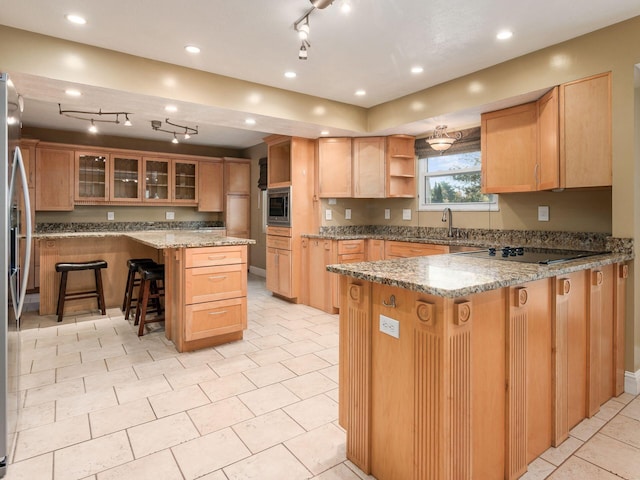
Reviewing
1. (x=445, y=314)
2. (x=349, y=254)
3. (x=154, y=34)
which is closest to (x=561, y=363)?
(x=445, y=314)

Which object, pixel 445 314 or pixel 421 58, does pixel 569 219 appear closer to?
pixel 421 58

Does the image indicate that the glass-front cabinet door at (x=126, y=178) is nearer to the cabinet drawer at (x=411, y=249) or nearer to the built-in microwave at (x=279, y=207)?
the built-in microwave at (x=279, y=207)

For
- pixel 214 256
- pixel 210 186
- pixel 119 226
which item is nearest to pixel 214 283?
pixel 214 256

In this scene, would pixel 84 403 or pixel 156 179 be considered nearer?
pixel 84 403

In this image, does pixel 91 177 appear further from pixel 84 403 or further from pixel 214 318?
pixel 84 403

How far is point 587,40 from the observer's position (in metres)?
2.70

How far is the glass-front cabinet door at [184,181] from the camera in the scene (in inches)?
266

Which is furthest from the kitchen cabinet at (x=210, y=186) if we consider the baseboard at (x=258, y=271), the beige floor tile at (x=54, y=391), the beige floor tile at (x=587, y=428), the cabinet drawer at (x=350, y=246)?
the beige floor tile at (x=587, y=428)

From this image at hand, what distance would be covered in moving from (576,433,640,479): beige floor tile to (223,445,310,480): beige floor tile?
1.44 m

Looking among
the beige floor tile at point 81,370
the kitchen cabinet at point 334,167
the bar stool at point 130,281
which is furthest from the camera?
the kitchen cabinet at point 334,167

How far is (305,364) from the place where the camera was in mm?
3092

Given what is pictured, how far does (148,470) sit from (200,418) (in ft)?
1.56

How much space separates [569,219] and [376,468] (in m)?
2.81

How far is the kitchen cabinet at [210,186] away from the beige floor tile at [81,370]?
4.28 meters
